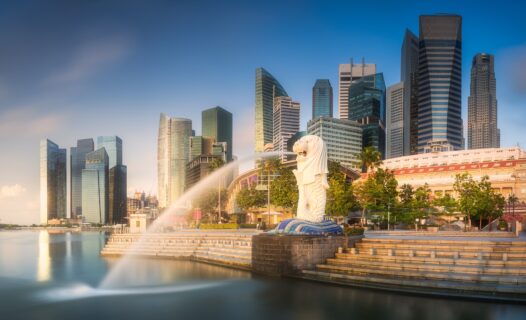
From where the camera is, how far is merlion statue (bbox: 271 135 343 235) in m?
26.5

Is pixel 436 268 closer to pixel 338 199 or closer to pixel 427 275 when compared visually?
pixel 427 275

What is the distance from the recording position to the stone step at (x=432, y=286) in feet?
59.0

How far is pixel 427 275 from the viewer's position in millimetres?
20531

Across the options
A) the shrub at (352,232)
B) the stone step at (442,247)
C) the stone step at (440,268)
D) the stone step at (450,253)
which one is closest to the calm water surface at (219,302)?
the stone step at (440,268)

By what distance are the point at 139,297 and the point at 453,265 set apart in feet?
51.6

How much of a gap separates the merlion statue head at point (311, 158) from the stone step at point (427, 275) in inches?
240

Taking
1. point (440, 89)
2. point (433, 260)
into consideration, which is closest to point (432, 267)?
point (433, 260)

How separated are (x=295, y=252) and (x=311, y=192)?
4.26 m

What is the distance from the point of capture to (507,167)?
7738cm

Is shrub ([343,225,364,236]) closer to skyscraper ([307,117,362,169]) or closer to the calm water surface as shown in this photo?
the calm water surface

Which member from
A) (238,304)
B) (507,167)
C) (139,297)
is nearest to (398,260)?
(238,304)

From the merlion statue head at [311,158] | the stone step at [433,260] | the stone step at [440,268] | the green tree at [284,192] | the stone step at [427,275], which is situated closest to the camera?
the stone step at [427,275]

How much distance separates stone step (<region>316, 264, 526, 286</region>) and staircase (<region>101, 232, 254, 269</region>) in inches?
315

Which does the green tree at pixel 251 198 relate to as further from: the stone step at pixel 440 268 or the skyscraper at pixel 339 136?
the skyscraper at pixel 339 136
